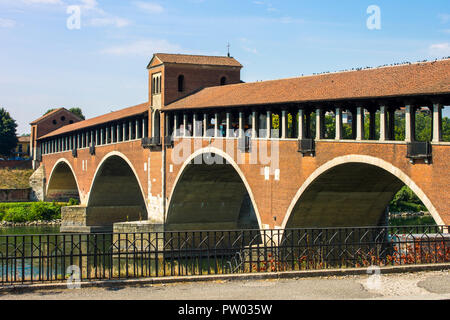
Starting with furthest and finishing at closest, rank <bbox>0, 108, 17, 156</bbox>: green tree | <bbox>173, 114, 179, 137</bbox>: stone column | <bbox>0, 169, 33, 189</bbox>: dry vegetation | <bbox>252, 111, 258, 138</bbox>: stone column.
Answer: <bbox>0, 108, 17, 156</bbox>: green tree
<bbox>0, 169, 33, 189</bbox>: dry vegetation
<bbox>173, 114, 179, 137</bbox>: stone column
<bbox>252, 111, 258, 138</bbox>: stone column

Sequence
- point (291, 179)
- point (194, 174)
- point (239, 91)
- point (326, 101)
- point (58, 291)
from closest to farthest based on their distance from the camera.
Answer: point (58, 291) → point (326, 101) → point (291, 179) → point (239, 91) → point (194, 174)

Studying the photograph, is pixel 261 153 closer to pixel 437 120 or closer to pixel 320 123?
pixel 320 123

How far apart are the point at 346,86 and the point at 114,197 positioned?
122 feet

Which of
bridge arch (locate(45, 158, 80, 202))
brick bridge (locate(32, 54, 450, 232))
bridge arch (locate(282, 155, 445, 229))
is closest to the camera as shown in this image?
brick bridge (locate(32, 54, 450, 232))

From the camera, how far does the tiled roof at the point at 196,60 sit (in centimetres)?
4512

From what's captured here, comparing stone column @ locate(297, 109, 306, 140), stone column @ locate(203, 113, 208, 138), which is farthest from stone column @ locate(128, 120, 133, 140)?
stone column @ locate(297, 109, 306, 140)

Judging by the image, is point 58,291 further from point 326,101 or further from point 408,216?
point 408,216

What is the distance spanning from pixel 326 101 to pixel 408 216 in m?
48.5

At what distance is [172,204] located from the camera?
4331 centimetres

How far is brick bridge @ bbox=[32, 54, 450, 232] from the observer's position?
23.7 meters

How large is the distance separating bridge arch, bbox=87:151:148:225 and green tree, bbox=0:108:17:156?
45579 millimetres

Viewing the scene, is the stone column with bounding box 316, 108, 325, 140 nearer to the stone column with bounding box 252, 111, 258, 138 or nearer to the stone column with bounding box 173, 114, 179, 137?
the stone column with bounding box 252, 111, 258, 138

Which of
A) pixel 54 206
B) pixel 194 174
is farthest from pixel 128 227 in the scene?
pixel 54 206

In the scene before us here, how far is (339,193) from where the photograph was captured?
29938mm
